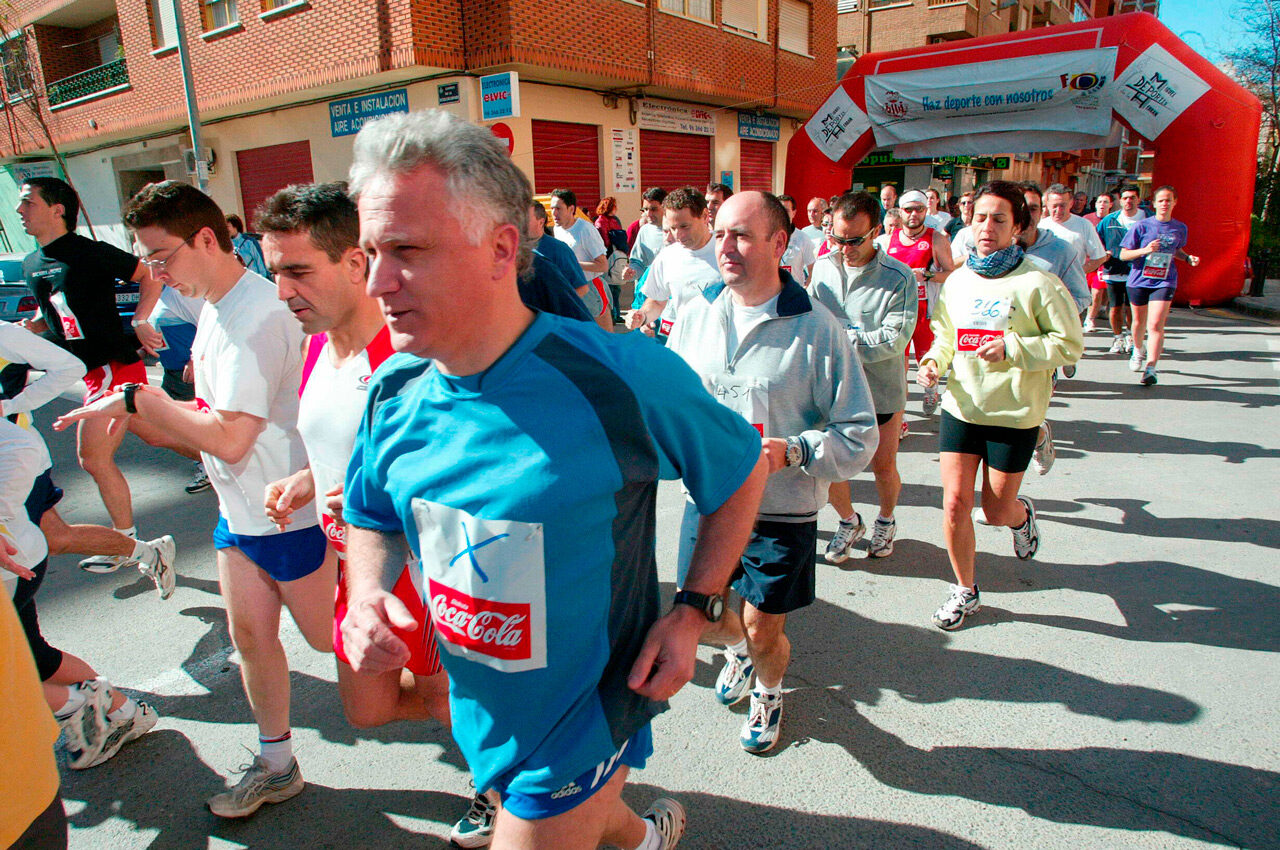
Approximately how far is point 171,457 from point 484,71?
9437 millimetres

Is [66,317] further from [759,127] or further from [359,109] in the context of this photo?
[759,127]

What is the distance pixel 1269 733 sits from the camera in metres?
2.85

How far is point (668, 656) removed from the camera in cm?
150

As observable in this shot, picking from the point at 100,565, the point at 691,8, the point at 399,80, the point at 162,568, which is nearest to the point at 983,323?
the point at 162,568

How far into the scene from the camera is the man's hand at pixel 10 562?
7.55ft

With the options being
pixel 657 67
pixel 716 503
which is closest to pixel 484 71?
pixel 657 67

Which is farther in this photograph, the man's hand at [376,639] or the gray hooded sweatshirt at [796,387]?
the gray hooded sweatshirt at [796,387]

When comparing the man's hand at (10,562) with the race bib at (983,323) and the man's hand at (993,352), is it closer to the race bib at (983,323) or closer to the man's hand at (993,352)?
the man's hand at (993,352)

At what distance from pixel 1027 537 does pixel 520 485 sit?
3.80m

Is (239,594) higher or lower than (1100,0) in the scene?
lower

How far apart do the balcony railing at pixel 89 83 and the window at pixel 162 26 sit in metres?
1.66

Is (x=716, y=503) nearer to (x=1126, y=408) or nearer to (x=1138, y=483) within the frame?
(x=1138, y=483)

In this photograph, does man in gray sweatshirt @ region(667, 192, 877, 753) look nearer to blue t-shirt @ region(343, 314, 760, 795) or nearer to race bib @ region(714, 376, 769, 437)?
race bib @ region(714, 376, 769, 437)

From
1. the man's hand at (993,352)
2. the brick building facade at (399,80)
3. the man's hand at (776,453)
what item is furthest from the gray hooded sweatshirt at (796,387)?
the brick building facade at (399,80)
